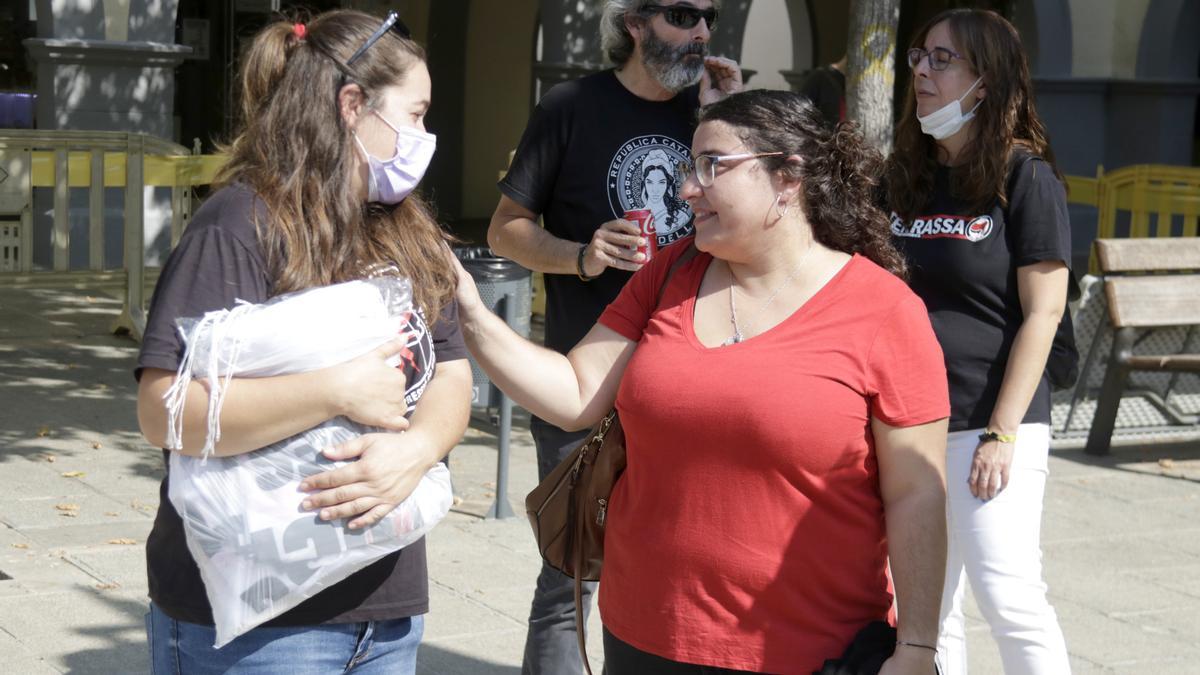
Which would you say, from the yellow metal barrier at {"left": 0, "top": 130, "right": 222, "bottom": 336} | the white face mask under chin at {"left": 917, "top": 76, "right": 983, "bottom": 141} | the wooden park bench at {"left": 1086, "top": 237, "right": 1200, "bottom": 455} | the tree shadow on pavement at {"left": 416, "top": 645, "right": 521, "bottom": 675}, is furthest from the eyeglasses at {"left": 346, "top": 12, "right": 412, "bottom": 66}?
the yellow metal barrier at {"left": 0, "top": 130, "right": 222, "bottom": 336}

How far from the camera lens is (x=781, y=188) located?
2.79 m

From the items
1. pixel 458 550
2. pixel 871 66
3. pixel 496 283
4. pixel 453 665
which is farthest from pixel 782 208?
pixel 871 66

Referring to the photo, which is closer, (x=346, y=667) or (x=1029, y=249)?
(x=346, y=667)

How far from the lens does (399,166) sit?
253 centimetres

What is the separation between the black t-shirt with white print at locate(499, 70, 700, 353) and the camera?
159 inches

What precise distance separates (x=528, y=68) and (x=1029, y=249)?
17.1 meters

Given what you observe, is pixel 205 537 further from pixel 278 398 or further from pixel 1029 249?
pixel 1029 249

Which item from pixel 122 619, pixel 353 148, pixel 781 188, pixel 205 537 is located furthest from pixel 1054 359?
pixel 122 619

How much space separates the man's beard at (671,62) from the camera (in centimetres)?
402

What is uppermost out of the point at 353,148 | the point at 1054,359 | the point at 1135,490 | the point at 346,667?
the point at 353,148

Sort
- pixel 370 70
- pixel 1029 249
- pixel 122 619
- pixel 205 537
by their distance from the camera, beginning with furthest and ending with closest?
pixel 122 619 → pixel 1029 249 → pixel 370 70 → pixel 205 537

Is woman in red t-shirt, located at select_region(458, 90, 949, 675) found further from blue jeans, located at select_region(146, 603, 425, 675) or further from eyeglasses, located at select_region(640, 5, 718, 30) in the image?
eyeglasses, located at select_region(640, 5, 718, 30)

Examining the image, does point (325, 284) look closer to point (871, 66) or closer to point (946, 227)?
point (946, 227)

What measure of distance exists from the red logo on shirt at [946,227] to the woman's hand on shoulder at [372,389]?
77.2 inches
